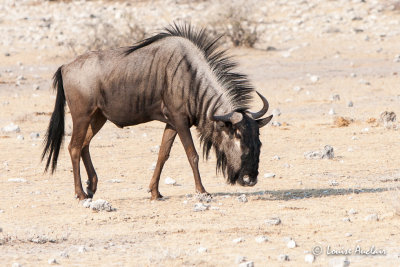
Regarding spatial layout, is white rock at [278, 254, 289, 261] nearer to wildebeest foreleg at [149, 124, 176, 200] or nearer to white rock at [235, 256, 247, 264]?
white rock at [235, 256, 247, 264]

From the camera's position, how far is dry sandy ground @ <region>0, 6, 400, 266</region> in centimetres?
641

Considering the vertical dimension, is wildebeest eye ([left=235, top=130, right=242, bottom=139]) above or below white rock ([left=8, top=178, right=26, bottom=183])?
above

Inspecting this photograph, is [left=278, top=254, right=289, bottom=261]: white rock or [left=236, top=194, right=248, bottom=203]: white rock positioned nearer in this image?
[left=278, top=254, right=289, bottom=261]: white rock

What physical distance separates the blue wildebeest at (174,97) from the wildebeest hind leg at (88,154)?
0.04ft

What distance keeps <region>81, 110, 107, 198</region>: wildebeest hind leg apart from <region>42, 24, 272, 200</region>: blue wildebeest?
13mm

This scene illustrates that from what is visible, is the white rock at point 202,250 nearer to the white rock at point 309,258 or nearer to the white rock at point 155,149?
the white rock at point 309,258

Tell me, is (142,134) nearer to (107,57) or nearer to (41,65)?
(107,57)

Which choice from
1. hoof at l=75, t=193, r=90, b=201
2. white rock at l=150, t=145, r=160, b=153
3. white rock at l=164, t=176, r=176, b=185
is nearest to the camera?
hoof at l=75, t=193, r=90, b=201

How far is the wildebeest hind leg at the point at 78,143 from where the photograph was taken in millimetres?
8734

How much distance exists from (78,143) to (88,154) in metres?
0.25

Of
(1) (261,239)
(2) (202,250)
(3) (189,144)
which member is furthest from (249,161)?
(2) (202,250)

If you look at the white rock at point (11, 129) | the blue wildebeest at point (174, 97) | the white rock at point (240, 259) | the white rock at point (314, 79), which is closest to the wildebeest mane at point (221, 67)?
the blue wildebeest at point (174, 97)

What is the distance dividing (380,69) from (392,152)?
9.11 meters

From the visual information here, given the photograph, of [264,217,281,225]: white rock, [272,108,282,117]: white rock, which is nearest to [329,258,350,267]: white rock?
[264,217,281,225]: white rock
